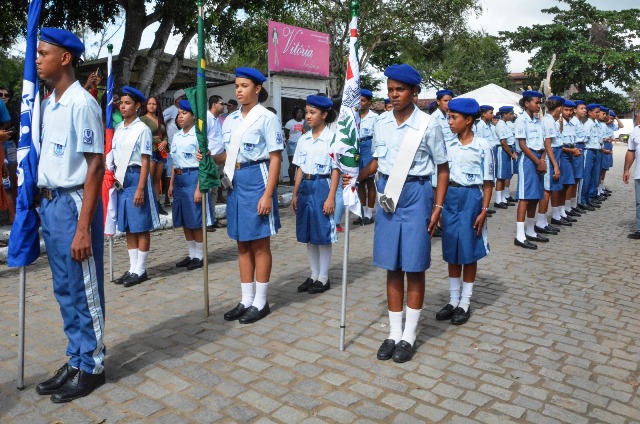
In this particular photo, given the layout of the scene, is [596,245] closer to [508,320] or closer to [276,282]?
[508,320]

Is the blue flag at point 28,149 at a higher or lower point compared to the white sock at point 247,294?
higher

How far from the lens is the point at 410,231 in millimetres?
4035

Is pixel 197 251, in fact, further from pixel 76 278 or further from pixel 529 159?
pixel 529 159

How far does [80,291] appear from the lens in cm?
355

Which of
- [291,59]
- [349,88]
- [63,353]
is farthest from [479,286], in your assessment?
[291,59]

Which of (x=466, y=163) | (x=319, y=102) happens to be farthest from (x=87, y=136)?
(x=466, y=163)

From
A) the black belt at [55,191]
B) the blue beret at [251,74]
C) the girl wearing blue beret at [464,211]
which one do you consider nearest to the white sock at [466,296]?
the girl wearing blue beret at [464,211]

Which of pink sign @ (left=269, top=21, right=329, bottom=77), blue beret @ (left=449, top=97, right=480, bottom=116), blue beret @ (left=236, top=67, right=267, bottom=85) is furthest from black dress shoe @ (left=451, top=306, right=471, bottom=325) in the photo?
pink sign @ (left=269, top=21, right=329, bottom=77)

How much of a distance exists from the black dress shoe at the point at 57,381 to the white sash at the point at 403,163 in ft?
7.55

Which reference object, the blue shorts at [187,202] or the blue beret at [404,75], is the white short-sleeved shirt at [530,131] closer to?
the blue shorts at [187,202]

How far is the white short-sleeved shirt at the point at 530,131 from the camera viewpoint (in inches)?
310

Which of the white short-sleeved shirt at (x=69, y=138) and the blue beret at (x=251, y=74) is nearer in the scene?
the white short-sleeved shirt at (x=69, y=138)

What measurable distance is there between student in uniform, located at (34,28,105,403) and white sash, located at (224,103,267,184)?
1476mm

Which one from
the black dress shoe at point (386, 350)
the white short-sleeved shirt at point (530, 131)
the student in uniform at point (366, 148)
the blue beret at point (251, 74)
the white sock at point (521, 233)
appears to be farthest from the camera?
the student in uniform at point (366, 148)
